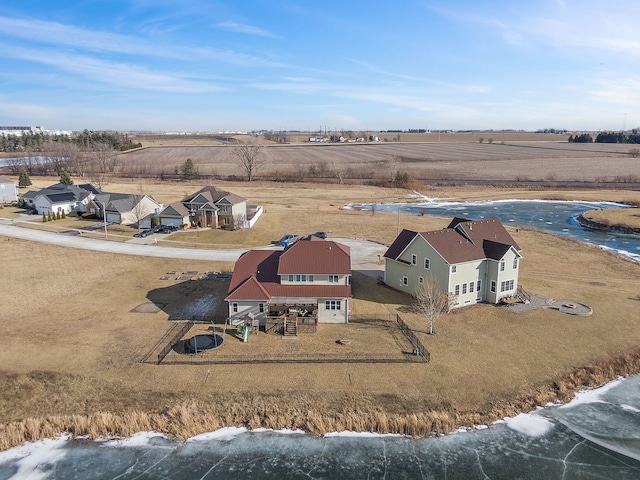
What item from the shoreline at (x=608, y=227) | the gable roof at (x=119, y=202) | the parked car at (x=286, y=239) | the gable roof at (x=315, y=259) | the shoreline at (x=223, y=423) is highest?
the gable roof at (x=119, y=202)

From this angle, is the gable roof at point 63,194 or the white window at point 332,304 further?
the gable roof at point 63,194

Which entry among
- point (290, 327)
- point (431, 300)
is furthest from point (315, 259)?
point (431, 300)

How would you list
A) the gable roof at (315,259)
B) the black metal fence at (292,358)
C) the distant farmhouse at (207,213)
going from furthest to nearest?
the distant farmhouse at (207,213)
the gable roof at (315,259)
the black metal fence at (292,358)

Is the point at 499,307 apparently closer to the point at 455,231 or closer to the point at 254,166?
the point at 455,231

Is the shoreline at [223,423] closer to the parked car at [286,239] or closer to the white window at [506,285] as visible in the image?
the white window at [506,285]

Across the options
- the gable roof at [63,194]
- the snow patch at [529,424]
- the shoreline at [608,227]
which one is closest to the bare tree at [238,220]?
the gable roof at [63,194]

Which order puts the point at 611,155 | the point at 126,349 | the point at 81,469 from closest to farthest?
the point at 81,469, the point at 126,349, the point at 611,155

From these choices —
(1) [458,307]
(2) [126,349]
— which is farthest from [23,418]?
(1) [458,307]

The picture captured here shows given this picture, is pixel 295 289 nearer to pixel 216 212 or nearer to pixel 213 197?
pixel 216 212
